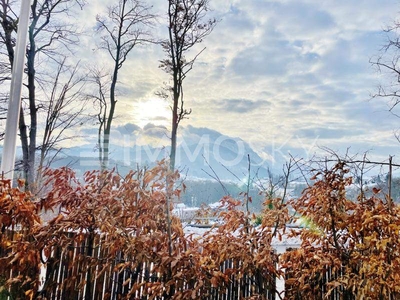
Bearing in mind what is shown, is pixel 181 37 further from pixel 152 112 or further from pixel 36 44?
pixel 36 44

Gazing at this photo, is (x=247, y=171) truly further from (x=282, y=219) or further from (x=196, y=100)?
(x=196, y=100)

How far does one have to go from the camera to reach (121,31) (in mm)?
7344

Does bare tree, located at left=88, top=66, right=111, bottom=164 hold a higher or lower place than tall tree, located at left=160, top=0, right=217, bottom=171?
lower

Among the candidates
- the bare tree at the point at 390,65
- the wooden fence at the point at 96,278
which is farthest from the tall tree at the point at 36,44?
the bare tree at the point at 390,65

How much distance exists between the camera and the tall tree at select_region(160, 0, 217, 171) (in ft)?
22.4

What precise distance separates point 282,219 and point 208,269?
50cm

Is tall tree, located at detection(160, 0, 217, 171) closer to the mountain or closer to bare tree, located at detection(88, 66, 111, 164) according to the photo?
the mountain

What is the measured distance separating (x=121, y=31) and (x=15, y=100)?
5.22 m

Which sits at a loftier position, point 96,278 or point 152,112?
point 152,112

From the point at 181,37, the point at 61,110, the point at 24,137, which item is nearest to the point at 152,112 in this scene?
the point at 181,37

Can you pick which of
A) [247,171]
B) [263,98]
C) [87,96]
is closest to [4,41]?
[87,96]

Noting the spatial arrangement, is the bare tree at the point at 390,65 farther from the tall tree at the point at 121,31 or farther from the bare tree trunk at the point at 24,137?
the bare tree trunk at the point at 24,137

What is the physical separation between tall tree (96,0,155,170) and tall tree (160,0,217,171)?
2.46 ft

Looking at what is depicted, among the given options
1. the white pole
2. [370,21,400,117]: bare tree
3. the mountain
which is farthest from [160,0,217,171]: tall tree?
the white pole
